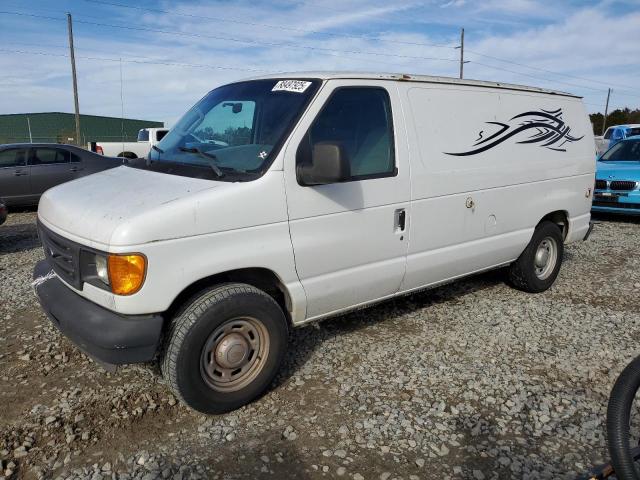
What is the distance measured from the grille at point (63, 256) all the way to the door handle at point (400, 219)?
7.15ft

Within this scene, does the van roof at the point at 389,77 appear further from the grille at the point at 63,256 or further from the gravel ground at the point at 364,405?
the gravel ground at the point at 364,405

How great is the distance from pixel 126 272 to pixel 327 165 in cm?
132

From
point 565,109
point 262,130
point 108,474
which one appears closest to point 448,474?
point 108,474

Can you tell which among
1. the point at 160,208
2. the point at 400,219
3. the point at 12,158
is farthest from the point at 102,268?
the point at 12,158

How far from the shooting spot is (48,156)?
430 inches

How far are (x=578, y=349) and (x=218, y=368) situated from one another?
2966 mm

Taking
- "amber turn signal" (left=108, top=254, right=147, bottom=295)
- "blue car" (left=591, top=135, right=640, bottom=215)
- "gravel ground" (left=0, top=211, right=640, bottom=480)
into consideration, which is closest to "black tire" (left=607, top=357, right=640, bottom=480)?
"gravel ground" (left=0, top=211, right=640, bottom=480)

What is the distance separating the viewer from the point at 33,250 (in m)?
7.58

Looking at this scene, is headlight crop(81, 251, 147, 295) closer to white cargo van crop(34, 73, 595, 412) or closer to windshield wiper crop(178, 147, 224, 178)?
white cargo van crop(34, 73, 595, 412)

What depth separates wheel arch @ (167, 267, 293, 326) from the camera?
3.14 metres

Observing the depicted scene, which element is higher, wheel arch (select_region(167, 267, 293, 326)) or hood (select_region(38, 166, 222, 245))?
hood (select_region(38, 166, 222, 245))

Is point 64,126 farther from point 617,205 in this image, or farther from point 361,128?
point 361,128

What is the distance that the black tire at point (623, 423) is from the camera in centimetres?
216

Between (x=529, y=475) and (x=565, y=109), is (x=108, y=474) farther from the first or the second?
(x=565, y=109)
